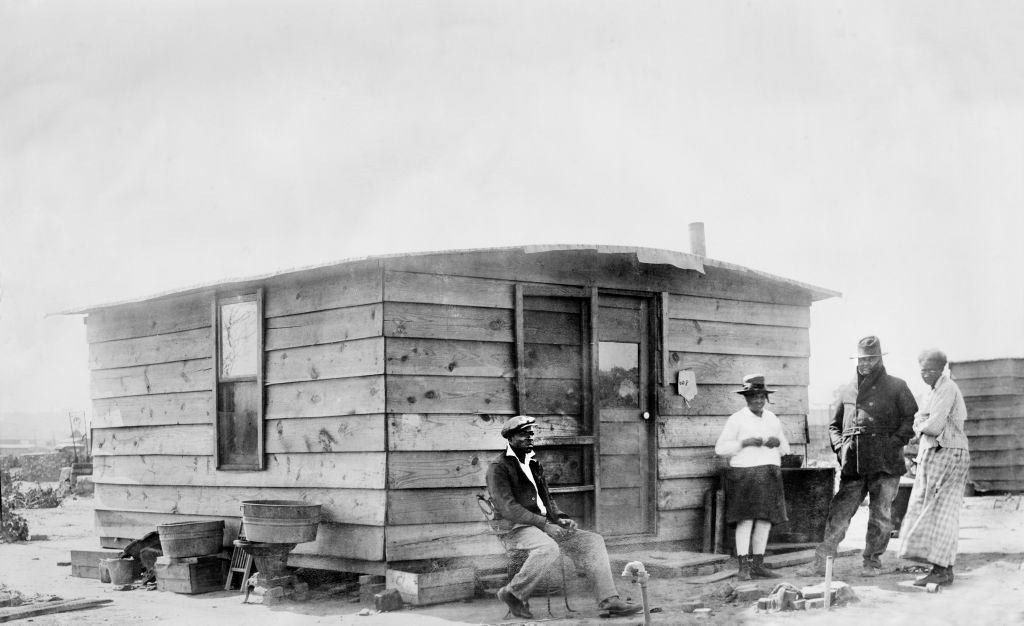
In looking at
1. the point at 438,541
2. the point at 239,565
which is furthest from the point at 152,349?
the point at 438,541

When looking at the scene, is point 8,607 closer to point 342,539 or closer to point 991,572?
point 342,539

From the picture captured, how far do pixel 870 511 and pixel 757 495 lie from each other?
1.21 metres

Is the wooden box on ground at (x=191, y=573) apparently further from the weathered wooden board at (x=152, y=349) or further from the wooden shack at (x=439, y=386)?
the weathered wooden board at (x=152, y=349)

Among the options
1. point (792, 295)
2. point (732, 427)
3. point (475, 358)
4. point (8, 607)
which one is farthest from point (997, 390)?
point (8, 607)

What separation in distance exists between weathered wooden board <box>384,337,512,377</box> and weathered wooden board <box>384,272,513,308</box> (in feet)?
1.17

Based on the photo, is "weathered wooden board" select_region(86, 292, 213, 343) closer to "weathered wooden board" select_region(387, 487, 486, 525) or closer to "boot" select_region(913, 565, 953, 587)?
"weathered wooden board" select_region(387, 487, 486, 525)

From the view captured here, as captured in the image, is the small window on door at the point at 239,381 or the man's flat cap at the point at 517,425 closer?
the man's flat cap at the point at 517,425

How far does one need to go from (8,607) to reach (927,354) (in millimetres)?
8200

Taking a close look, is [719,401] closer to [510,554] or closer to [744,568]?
[744,568]

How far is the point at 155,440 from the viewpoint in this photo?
11.2 metres

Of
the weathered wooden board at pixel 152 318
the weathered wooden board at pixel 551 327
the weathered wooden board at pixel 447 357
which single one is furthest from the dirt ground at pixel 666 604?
the weathered wooden board at pixel 152 318

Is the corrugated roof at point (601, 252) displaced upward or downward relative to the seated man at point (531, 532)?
upward

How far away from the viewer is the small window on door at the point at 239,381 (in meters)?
9.70

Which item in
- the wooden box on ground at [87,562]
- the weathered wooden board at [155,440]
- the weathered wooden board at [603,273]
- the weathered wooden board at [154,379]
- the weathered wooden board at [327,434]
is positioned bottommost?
the wooden box on ground at [87,562]
